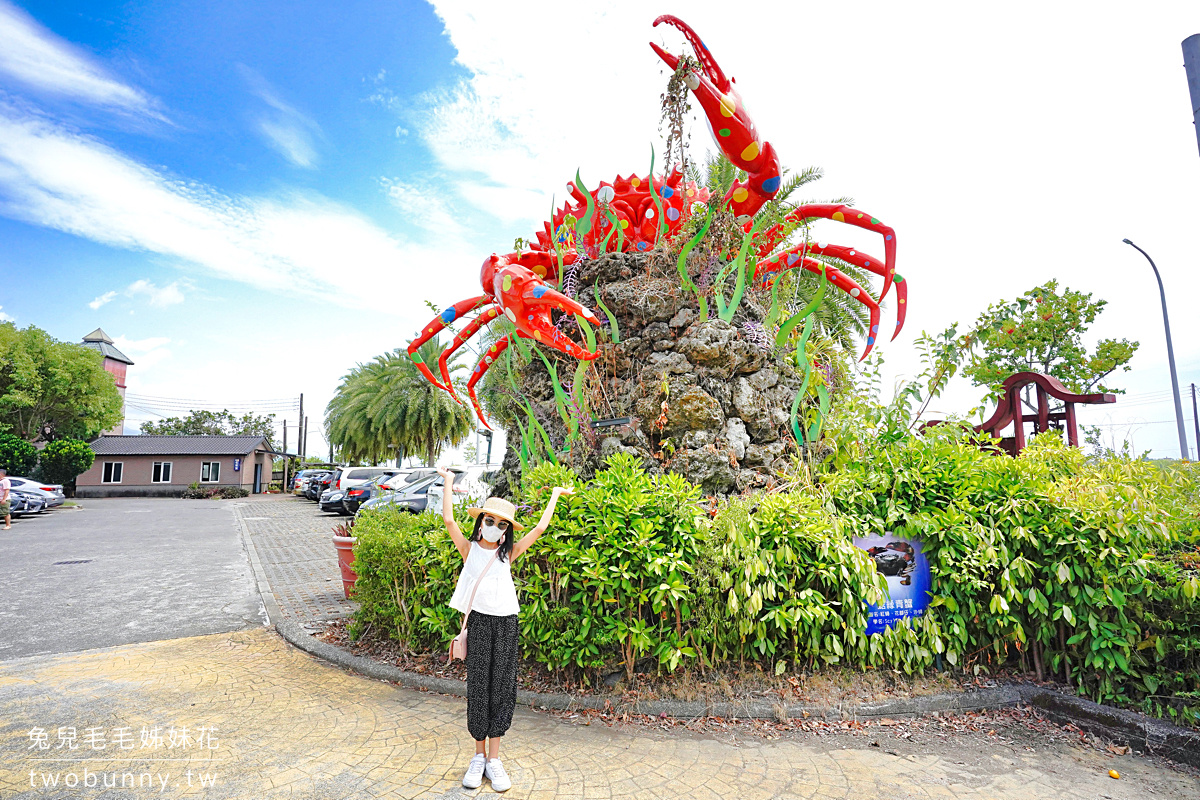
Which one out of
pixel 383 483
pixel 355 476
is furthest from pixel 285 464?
pixel 383 483

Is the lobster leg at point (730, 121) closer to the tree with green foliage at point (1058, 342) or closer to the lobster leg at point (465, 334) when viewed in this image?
the lobster leg at point (465, 334)

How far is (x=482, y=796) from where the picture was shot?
3086 millimetres

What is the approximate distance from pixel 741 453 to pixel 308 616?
5.22 meters

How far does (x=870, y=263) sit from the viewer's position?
6.59 m

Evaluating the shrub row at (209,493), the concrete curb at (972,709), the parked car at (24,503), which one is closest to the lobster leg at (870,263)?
the concrete curb at (972,709)

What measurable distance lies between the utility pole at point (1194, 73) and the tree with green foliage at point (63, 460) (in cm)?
3812

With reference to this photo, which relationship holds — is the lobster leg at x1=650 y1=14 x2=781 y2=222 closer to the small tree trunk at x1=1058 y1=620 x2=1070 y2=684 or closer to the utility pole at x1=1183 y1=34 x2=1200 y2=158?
the utility pole at x1=1183 y1=34 x2=1200 y2=158

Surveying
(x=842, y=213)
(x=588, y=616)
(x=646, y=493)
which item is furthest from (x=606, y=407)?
(x=842, y=213)

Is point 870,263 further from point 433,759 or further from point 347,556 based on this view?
point 347,556

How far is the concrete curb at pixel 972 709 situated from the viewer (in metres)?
3.67

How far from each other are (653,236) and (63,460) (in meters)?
34.0

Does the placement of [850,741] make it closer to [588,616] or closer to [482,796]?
[588,616]

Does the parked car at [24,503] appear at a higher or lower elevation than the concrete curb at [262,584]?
higher

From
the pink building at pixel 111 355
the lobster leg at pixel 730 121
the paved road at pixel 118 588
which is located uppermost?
the pink building at pixel 111 355
